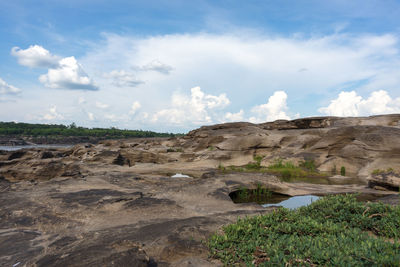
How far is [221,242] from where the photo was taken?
571cm

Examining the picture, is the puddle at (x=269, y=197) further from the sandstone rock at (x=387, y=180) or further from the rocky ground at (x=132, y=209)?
the sandstone rock at (x=387, y=180)

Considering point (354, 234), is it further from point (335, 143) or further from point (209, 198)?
point (335, 143)

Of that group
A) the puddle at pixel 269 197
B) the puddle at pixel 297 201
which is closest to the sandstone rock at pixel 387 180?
the puddle at pixel 269 197

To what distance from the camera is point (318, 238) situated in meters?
5.39

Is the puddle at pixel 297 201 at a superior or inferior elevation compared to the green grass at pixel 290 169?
inferior

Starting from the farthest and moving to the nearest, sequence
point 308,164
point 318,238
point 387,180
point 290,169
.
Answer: point 308,164 → point 290,169 → point 387,180 → point 318,238

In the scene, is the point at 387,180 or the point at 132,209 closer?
the point at 132,209

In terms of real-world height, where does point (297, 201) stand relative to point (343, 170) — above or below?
below

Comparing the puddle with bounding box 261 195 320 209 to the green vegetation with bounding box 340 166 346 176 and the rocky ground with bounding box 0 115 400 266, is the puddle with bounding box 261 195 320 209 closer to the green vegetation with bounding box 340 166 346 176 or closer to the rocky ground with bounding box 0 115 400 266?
the rocky ground with bounding box 0 115 400 266

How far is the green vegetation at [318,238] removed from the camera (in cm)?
440

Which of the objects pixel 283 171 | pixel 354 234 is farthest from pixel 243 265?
pixel 283 171

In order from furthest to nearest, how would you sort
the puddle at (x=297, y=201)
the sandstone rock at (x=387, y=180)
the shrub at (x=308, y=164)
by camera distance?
the shrub at (x=308, y=164)
the sandstone rock at (x=387, y=180)
the puddle at (x=297, y=201)

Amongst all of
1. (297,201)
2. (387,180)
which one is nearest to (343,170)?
(387,180)

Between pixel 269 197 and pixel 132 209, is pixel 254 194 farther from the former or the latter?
pixel 132 209
